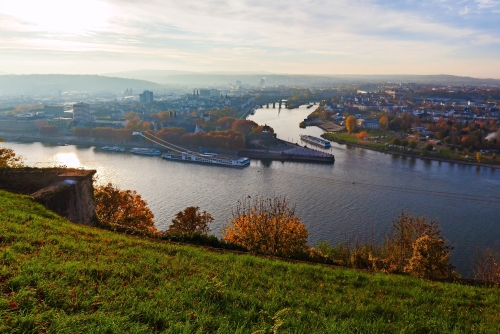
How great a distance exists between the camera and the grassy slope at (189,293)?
114 cm

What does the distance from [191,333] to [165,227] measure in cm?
425

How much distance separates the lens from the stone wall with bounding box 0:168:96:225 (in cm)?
282

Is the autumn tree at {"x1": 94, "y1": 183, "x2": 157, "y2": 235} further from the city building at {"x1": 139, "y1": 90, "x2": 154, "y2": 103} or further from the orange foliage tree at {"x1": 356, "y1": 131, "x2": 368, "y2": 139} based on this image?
the city building at {"x1": 139, "y1": 90, "x2": 154, "y2": 103}

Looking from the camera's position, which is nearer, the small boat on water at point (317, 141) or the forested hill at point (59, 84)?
the small boat on water at point (317, 141)

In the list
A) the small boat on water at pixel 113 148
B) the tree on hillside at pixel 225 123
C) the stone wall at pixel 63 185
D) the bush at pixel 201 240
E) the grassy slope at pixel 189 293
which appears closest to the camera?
the grassy slope at pixel 189 293

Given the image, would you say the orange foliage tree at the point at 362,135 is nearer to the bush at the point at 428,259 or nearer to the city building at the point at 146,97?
the bush at the point at 428,259

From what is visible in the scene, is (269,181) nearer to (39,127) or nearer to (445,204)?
(445,204)

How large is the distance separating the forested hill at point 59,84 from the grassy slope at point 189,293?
1900 inches

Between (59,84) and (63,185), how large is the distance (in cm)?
5256

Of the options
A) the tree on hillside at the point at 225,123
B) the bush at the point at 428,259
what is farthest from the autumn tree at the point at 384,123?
the bush at the point at 428,259

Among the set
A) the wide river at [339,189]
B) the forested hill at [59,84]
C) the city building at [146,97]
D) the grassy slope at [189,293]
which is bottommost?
the wide river at [339,189]

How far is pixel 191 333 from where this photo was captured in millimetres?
1097

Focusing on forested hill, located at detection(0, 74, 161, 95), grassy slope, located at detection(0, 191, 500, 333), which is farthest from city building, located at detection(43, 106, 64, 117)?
forested hill, located at detection(0, 74, 161, 95)

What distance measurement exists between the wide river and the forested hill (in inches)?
1580
